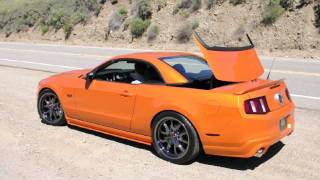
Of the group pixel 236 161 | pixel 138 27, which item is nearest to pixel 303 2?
pixel 138 27

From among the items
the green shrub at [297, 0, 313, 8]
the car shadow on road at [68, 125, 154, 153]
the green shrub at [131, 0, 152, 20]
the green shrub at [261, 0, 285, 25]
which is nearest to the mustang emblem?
the car shadow on road at [68, 125, 154, 153]

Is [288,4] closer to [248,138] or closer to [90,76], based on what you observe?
[90,76]

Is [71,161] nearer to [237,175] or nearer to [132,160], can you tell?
[132,160]

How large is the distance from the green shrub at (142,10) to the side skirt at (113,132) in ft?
84.4

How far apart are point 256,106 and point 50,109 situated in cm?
398

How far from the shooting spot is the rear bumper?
591 centimetres

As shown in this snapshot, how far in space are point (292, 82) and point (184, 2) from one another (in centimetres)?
1901

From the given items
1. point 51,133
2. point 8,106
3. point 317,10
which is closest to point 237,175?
point 51,133

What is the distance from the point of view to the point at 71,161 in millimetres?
6711

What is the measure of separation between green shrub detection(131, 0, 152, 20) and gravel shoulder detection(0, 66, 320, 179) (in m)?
25.2

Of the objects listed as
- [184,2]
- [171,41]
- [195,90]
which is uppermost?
[195,90]

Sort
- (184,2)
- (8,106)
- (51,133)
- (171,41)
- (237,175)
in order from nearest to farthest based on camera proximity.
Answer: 1. (237,175)
2. (51,133)
3. (8,106)
4. (171,41)
5. (184,2)

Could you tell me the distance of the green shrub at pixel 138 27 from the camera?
1254 inches

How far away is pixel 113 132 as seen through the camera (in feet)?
24.2
